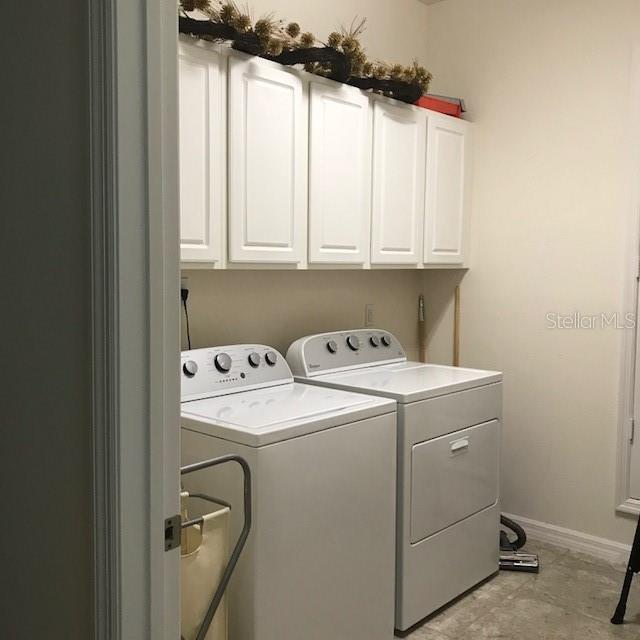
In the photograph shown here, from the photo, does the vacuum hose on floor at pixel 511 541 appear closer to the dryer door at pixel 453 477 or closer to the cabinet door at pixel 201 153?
the dryer door at pixel 453 477

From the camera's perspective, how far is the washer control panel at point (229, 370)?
2.43m

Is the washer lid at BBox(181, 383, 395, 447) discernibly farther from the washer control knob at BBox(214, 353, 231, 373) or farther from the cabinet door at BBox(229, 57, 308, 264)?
the cabinet door at BBox(229, 57, 308, 264)

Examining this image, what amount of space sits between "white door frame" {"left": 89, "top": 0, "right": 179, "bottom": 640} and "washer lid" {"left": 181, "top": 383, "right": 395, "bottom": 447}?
85cm

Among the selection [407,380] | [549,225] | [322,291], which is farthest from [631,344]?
[322,291]

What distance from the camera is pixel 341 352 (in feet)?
10.1

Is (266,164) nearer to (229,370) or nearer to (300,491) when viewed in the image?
(229,370)

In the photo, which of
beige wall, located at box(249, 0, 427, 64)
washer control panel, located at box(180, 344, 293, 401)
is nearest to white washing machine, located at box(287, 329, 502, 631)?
washer control panel, located at box(180, 344, 293, 401)

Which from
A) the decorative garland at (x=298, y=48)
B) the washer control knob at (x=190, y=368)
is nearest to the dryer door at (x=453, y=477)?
the washer control knob at (x=190, y=368)

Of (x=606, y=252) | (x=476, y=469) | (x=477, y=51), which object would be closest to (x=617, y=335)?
(x=606, y=252)

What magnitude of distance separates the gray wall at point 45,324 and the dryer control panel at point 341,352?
1598 millimetres

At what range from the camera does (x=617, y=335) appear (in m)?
3.18

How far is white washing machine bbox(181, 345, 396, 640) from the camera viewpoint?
6.53 feet

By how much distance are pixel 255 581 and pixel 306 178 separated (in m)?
1.51

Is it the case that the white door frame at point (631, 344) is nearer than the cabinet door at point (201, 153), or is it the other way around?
the cabinet door at point (201, 153)
